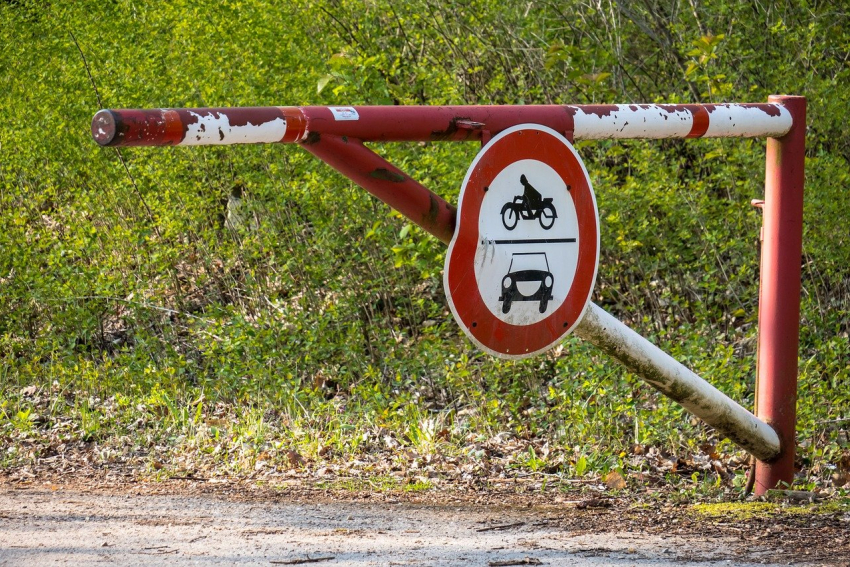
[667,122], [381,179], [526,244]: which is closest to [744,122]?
[667,122]

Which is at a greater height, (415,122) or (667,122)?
(667,122)

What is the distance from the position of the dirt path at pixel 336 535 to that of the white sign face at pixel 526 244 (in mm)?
771

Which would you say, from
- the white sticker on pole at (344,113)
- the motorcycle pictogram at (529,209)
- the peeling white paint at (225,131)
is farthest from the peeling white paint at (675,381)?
the peeling white paint at (225,131)

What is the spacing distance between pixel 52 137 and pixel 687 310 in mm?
4972

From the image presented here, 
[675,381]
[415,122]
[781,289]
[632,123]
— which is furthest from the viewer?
[781,289]

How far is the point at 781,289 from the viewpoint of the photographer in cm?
407

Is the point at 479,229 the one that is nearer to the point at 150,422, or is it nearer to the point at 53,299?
the point at 150,422

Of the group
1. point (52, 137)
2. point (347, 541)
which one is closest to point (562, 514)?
point (347, 541)

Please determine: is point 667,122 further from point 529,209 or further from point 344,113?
point 344,113

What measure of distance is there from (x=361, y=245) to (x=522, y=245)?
4180 millimetres

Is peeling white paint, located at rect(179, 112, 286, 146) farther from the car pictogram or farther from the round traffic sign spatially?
the car pictogram

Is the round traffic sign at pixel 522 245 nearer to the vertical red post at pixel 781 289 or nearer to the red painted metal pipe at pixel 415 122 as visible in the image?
the red painted metal pipe at pixel 415 122

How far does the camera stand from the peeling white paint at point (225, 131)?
2.92 m

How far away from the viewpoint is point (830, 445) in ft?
17.3
